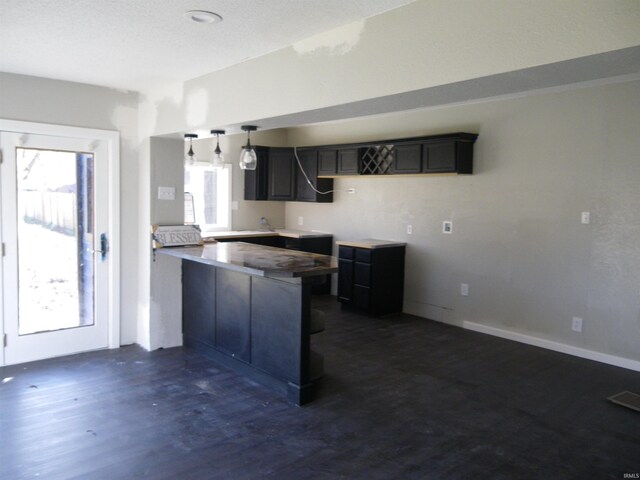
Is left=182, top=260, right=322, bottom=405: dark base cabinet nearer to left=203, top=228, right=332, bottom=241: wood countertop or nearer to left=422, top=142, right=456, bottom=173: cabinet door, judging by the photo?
left=203, top=228, right=332, bottom=241: wood countertop

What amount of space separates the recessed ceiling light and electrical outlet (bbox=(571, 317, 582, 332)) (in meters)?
3.97

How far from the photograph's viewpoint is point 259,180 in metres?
7.05

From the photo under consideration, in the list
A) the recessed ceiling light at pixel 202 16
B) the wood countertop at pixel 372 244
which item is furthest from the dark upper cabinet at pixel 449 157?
the recessed ceiling light at pixel 202 16

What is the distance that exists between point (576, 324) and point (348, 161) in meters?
3.18

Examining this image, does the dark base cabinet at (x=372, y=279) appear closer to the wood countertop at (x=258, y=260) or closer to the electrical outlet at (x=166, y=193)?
the wood countertop at (x=258, y=260)

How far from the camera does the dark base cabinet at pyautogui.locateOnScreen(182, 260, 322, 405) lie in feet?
10.9

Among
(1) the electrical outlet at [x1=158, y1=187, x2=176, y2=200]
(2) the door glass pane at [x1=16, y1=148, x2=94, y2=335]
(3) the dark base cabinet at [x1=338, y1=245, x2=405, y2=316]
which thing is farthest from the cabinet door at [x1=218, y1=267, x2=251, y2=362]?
(3) the dark base cabinet at [x1=338, y1=245, x2=405, y2=316]

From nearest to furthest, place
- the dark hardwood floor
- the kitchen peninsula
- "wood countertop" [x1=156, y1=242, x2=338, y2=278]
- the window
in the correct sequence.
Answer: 1. the dark hardwood floor
2. "wood countertop" [x1=156, y1=242, x2=338, y2=278]
3. the kitchen peninsula
4. the window

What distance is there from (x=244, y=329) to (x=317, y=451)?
1.29m

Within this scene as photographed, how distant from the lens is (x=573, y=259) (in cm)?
450

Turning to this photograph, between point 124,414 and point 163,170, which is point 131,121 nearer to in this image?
point 163,170

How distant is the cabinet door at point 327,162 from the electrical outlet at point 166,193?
253cm

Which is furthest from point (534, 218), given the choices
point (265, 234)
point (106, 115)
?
point (106, 115)

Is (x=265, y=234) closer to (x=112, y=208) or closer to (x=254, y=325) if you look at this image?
(x=112, y=208)
